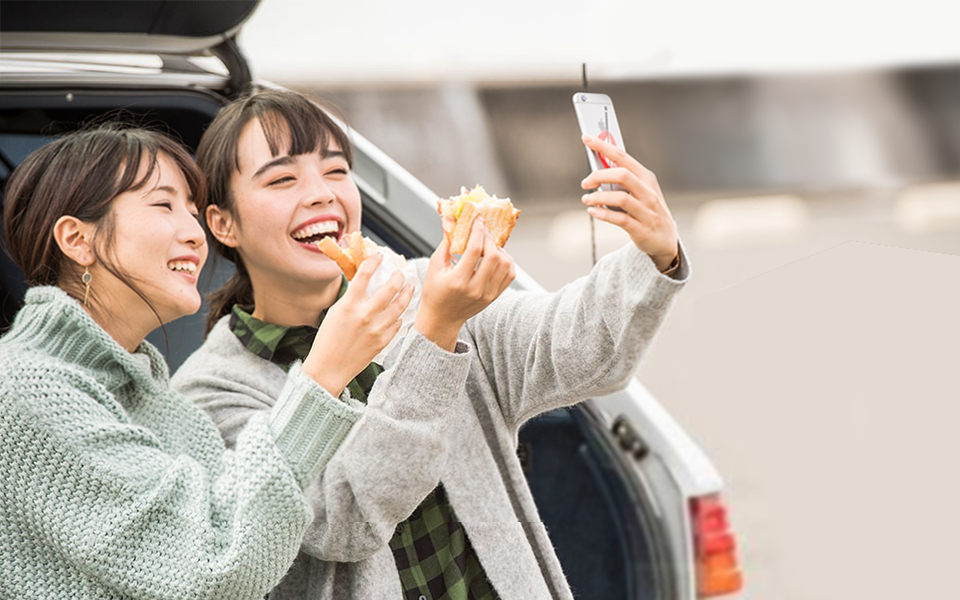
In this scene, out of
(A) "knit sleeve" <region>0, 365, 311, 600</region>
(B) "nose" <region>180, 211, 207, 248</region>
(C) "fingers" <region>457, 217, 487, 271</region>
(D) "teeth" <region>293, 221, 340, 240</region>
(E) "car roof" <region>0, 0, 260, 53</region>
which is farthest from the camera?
(E) "car roof" <region>0, 0, 260, 53</region>

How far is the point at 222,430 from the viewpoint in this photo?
4.36 feet

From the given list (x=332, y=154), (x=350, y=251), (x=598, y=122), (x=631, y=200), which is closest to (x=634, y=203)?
(x=631, y=200)

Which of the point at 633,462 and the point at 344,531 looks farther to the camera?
the point at 633,462

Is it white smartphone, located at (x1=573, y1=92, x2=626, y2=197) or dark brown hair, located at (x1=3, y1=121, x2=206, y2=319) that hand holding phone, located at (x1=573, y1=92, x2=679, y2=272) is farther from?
dark brown hair, located at (x1=3, y1=121, x2=206, y2=319)

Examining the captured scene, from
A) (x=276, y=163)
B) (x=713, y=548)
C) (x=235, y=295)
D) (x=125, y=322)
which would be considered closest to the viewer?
(x=125, y=322)

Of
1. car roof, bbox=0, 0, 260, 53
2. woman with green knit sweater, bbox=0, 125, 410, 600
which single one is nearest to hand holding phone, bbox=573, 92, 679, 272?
woman with green knit sweater, bbox=0, 125, 410, 600

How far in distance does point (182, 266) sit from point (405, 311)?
0.96 feet

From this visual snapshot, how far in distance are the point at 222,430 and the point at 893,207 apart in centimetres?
1441

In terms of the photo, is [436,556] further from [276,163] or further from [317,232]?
[276,163]

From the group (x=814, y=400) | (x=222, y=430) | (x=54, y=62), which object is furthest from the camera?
(x=814, y=400)

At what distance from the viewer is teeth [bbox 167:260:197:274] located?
47.5 inches

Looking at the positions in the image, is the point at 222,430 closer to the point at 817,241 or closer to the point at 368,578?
the point at 368,578

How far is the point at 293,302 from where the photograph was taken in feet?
4.78

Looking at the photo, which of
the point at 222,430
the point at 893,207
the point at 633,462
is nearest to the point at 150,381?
the point at 222,430
